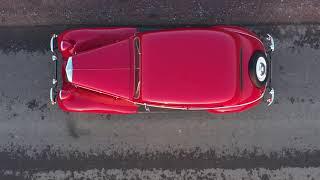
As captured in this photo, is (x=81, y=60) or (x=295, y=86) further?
(x=295, y=86)

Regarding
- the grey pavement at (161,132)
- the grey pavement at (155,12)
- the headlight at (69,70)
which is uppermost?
the grey pavement at (155,12)

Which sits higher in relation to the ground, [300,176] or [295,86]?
[295,86]

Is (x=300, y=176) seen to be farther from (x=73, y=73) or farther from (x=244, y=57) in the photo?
(x=73, y=73)

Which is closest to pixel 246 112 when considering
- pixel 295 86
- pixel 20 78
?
pixel 295 86

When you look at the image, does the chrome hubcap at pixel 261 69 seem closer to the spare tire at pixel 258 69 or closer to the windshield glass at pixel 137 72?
the spare tire at pixel 258 69

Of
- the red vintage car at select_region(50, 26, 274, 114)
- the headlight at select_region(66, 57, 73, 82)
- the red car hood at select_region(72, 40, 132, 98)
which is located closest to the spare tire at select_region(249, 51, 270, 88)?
the red vintage car at select_region(50, 26, 274, 114)

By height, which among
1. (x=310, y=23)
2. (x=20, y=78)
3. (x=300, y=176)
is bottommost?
(x=300, y=176)

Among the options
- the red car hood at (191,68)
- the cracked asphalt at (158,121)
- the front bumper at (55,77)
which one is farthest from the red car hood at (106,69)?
the cracked asphalt at (158,121)
